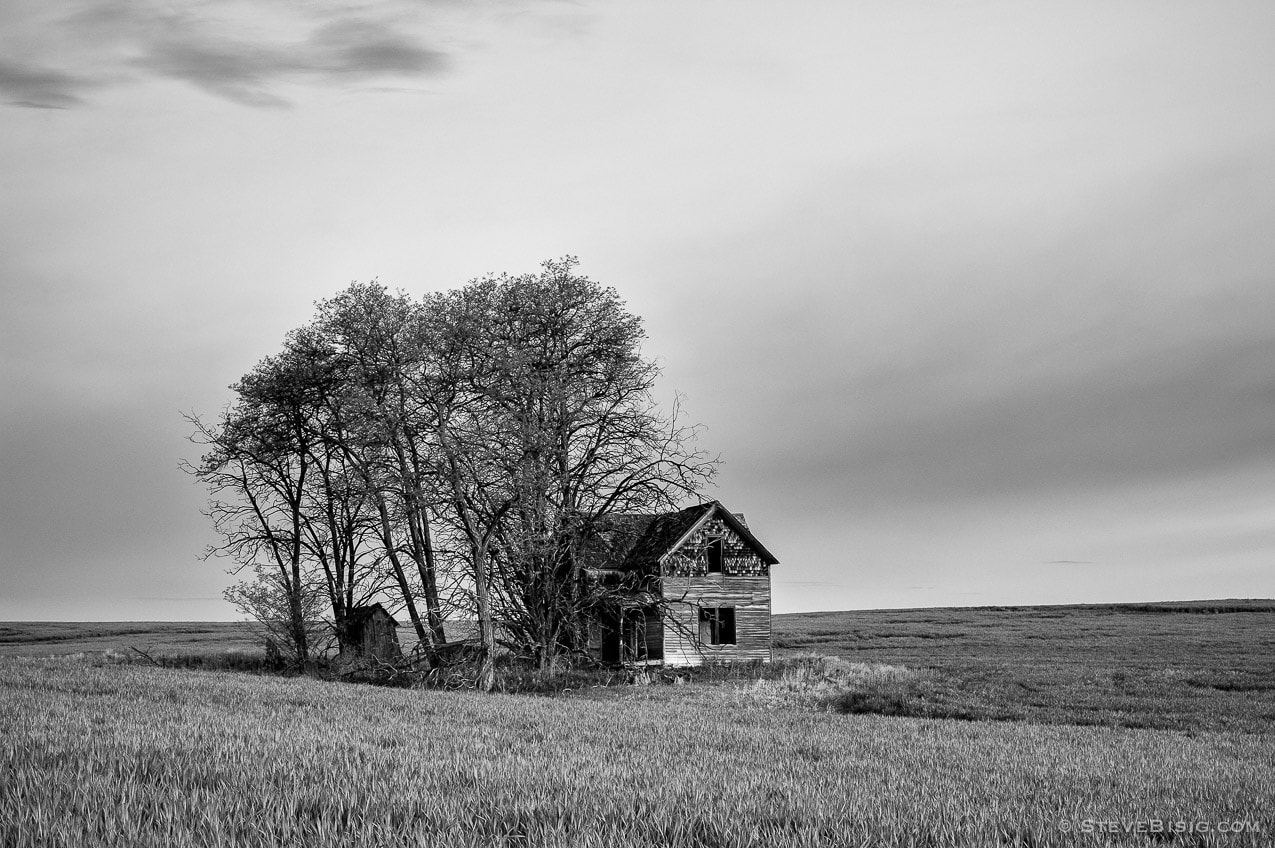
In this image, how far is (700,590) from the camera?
140 ft

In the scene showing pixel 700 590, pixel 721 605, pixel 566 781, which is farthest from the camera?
pixel 721 605

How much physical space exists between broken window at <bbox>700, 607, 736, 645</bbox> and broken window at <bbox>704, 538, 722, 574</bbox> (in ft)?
6.07

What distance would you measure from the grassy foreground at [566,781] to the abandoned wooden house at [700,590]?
25.3 m

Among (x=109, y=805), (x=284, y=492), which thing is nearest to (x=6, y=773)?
(x=109, y=805)

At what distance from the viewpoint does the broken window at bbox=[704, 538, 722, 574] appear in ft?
142

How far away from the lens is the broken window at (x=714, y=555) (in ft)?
142

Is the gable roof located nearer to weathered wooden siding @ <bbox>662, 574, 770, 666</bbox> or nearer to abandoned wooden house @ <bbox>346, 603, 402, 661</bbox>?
weathered wooden siding @ <bbox>662, 574, 770, 666</bbox>

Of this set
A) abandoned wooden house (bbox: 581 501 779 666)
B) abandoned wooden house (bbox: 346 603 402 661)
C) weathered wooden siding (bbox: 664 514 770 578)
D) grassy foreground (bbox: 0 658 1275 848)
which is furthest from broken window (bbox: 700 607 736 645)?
grassy foreground (bbox: 0 658 1275 848)

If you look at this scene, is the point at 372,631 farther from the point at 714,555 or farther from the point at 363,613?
the point at 714,555

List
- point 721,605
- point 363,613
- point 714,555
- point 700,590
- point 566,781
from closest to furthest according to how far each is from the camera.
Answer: point 566,781 < point 363,613 < point 700,590 < point 721,605 < point 714,555

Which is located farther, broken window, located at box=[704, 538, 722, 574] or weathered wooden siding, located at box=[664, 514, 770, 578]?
broken window, located at box=[704, 538, 722, 574]

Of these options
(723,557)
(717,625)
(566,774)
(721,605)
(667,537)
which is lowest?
(717,625)

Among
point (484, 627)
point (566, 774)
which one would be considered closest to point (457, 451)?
point (484, 627)

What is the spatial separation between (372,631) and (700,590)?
49.3ft
